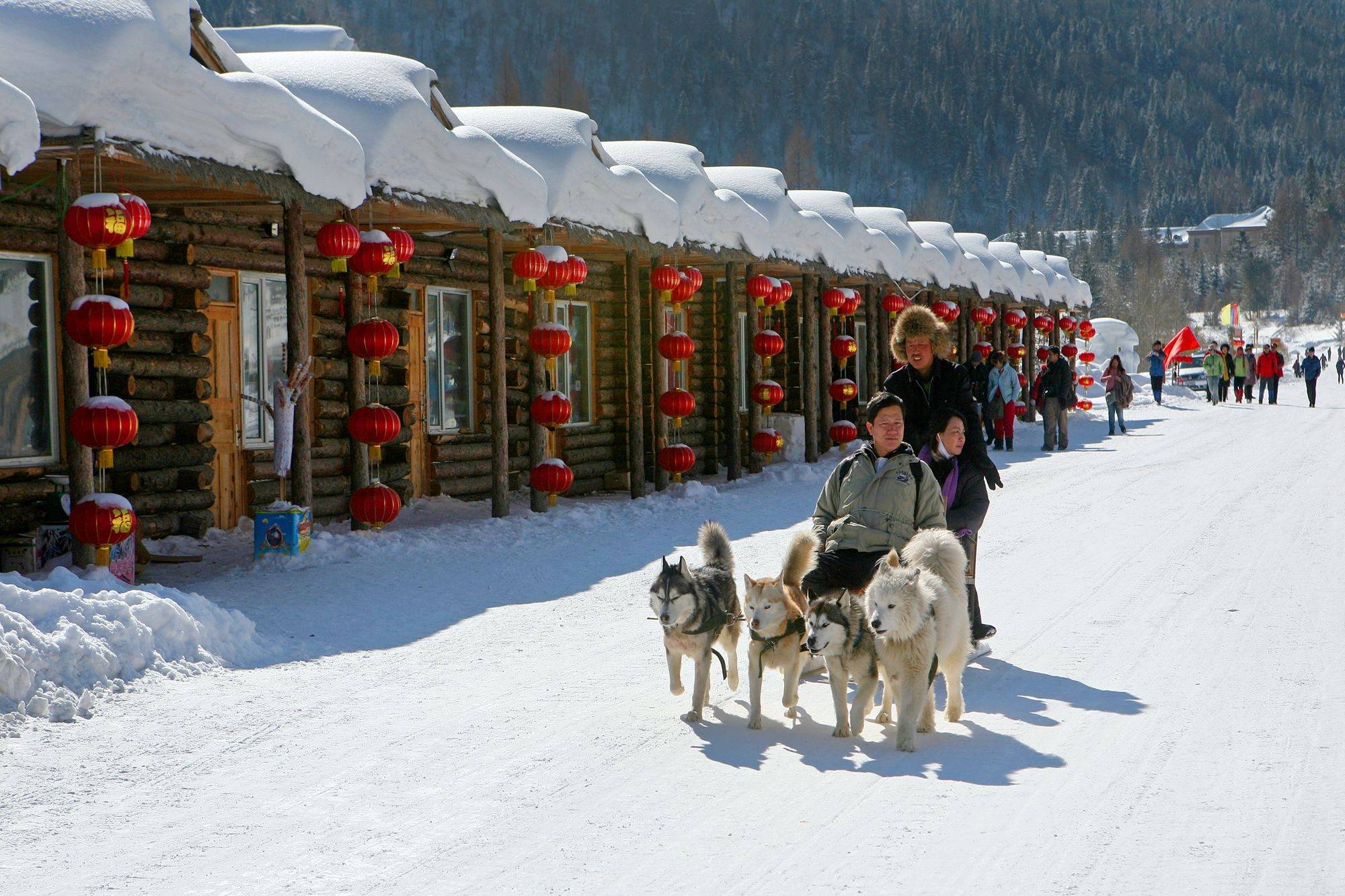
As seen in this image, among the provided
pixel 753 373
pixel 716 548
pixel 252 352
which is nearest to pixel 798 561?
pixel 716 548

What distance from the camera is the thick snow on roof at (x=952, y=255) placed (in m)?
27.2

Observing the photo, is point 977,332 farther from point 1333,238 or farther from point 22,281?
point 1333,238

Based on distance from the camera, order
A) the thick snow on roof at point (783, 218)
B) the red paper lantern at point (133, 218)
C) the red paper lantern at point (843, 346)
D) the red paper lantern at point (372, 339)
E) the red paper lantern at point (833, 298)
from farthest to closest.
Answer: the red paper lantern at point (843, 346)
the red paper lantern at point (833, 298)
the thick snow on roof at point (783, 218)
the red paper lantern at point (372, 339)
the red paper lantern at point (133, 218)

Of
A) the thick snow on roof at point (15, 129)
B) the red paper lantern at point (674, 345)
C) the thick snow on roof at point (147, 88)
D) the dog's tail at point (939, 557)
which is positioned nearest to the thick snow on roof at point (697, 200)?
the red paper lantern at point (674, 345)

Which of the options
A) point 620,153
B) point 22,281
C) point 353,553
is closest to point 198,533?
point 353,553

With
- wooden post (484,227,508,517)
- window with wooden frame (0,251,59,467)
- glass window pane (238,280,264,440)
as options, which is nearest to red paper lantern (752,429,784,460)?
wooden post (484,227,508,517)

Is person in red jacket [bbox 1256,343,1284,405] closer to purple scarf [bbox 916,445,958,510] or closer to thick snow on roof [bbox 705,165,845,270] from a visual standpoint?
thick snow on roof [bbox 705,165,845,270]

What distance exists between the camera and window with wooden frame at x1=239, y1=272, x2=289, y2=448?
13.8m

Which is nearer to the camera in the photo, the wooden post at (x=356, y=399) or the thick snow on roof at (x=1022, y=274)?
the wooden post at (x=356, y=399)

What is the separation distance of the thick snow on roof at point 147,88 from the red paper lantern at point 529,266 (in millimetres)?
3582

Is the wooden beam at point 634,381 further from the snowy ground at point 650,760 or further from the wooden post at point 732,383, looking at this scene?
the snowy ground at point 650,760

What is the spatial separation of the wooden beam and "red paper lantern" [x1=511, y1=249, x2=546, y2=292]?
2.61 metres

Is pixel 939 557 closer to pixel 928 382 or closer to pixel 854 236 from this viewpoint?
pixel 928 382

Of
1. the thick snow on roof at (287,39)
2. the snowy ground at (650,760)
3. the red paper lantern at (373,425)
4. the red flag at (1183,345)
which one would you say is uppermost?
the thick snow on roof at (287,39)
